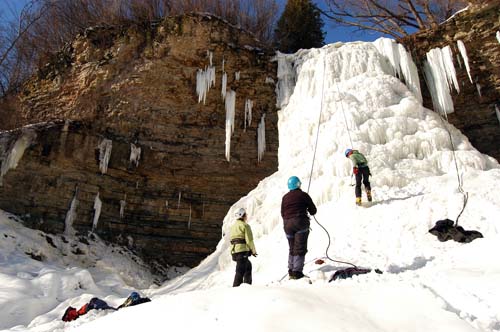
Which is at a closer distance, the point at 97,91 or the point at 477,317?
the point at 477,317

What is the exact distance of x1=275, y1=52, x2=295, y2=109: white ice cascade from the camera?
490 inches

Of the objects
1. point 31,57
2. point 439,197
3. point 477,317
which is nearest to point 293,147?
point 439,197

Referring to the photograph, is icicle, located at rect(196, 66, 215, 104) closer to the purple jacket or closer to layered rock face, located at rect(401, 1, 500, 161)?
layered rock face, located at rect(401, 1, 500, 161)

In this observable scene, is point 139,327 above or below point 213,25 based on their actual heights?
below

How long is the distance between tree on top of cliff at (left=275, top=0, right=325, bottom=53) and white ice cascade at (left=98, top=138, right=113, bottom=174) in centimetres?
807

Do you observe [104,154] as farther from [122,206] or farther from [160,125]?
[160,125]

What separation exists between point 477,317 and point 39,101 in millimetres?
13519

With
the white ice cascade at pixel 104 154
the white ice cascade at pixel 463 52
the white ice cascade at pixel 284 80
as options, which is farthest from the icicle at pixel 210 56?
the white ice cascade at pixel 463 52

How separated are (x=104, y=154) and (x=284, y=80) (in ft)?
20.3

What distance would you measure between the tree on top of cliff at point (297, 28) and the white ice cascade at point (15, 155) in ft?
32.9

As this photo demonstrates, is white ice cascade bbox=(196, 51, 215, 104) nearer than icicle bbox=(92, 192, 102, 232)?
No

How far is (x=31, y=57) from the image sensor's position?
50.8ft

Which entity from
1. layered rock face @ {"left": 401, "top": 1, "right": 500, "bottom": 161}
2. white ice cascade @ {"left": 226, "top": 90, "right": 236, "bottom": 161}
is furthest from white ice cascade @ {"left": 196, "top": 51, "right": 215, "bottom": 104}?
layered rock face @ {"left": 401, "top": 1, "right": 500, "bottom": 161}

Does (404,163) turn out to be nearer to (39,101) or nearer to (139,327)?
(139,327)
